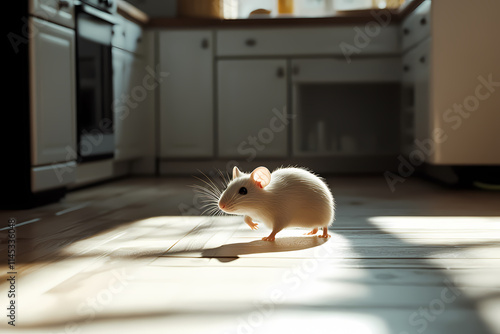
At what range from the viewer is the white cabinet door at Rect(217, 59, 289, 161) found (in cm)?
373

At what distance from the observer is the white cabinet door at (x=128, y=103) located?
3322 mm

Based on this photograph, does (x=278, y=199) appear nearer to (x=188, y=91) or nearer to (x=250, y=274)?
(x=250, y=274)

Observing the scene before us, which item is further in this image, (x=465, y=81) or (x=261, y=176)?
(x=465, y=81)

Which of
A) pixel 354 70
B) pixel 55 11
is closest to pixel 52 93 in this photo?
pixel 55 11

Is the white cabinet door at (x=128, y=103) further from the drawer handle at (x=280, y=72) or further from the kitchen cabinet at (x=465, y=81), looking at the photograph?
the kitchen cabinet at (x=465, y=81)

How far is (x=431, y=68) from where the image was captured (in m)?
2.86

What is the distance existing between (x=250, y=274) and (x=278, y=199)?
0.30m

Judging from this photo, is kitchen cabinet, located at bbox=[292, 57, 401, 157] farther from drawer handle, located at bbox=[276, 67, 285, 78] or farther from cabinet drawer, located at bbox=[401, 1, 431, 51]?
cabinet drawer, located at bbox=[401, 1, 431, 51]

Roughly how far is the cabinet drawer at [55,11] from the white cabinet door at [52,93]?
26 mm

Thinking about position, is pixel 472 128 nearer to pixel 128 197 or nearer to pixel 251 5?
pixel 128 197

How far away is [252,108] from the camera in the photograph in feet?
12.3

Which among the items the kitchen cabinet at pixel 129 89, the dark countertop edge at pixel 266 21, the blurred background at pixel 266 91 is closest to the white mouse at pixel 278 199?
the blurred background at pixel 266 91

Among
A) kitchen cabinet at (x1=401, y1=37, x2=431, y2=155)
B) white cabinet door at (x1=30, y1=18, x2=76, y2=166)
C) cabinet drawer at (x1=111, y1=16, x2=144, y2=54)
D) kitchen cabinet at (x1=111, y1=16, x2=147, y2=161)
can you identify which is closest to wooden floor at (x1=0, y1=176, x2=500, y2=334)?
white cabinet door at (x1=30, y1=18, x2=76, y2=166)

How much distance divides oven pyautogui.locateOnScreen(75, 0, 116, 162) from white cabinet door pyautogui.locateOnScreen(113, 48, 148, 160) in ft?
0.66
